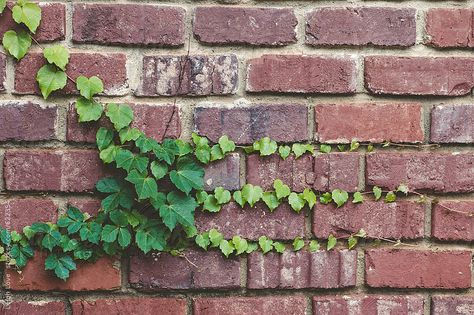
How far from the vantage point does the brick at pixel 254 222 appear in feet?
3.41

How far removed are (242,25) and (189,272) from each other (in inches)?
19.3

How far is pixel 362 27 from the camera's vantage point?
1.04 metres

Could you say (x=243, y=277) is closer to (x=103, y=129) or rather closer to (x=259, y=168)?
(x=259, y=168)

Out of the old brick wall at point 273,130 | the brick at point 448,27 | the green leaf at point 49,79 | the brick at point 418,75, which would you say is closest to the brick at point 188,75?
the old brick wall at point 273,130

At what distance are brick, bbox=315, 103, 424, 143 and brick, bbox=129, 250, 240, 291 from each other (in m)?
0.31

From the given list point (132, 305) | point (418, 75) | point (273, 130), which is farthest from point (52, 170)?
point (418, 75)

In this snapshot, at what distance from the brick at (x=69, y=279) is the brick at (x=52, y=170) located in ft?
0.45

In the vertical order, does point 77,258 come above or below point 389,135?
below

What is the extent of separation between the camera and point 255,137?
3.40 ft

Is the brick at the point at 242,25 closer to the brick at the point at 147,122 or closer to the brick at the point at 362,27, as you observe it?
the brick at the point at 362,27

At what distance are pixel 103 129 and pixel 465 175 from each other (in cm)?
71

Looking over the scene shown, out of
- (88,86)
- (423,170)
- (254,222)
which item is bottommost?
(254,222)

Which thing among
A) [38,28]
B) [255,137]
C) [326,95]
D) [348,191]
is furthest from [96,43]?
[348,191]

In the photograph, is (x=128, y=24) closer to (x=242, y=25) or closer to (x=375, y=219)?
(x=242, y=25)
